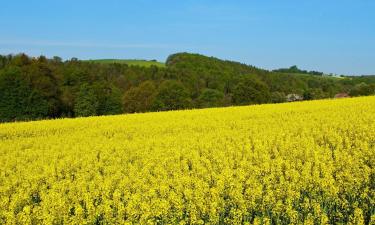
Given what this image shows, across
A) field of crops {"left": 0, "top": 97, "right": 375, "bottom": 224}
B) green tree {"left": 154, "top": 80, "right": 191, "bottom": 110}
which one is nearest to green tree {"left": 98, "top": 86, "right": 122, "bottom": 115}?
green tree {"left": 154, "top": 80, "right": 191, "bottom": 110}

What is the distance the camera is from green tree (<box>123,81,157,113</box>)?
7262 cm

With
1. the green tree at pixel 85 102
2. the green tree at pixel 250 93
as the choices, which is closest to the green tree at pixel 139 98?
the green tree at pixel 85 102

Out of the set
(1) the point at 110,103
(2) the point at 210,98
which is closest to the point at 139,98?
(1) the point at 110,103

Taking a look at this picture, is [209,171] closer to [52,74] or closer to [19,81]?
[19,81]

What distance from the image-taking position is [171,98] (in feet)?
228

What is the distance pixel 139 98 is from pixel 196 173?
61821 mm

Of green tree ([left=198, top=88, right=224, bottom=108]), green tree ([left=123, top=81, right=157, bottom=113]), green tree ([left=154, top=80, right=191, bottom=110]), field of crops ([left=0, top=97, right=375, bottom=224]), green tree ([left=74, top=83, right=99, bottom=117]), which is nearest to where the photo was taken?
field of crops ([left=0, top=97, right=375, bottom=224])

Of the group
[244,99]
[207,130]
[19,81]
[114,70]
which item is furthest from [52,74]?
[207,130]

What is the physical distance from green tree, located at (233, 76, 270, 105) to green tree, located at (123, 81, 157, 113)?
13526 millimetres

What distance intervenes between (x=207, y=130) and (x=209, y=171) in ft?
31.8

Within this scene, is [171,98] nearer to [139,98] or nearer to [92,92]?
[139,98]

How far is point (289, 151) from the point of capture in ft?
52.4

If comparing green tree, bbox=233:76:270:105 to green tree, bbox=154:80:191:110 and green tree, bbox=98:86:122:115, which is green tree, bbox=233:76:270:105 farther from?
green tree, bbox=98:86:122:115

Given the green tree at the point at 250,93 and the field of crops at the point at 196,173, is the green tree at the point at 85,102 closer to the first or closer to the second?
the green tree at the point at 250,93
